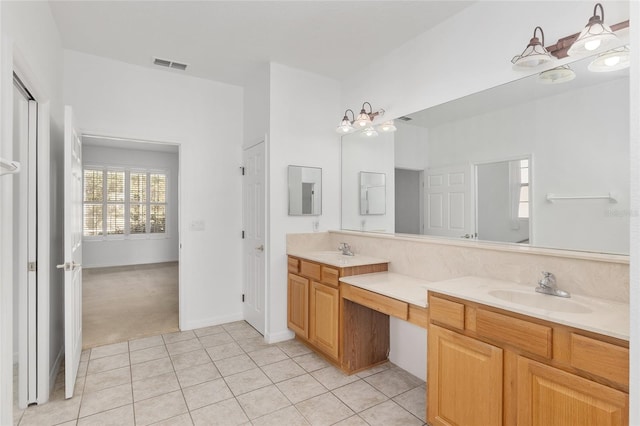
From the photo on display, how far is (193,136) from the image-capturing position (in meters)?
3.81

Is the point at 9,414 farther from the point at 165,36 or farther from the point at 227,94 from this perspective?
the point at 227,94

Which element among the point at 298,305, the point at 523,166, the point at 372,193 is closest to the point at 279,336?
the point at 298,305

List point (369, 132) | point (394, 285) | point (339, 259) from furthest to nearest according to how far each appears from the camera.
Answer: point (369, 132) < point (339, 259) < point (394, 285)

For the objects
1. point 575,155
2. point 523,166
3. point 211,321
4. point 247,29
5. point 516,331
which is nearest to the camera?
point 516,331

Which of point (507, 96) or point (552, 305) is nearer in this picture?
point (552, 305)

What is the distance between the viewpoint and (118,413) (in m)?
2.23

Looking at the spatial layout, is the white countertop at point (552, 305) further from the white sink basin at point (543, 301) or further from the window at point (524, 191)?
the window at point (524, 191)

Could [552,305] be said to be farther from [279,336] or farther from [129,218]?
[129,218]

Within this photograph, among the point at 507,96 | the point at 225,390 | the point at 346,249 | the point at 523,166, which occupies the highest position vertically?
the point at 507,96

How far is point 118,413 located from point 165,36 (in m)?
2.95

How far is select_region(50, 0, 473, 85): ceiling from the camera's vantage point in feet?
8.19

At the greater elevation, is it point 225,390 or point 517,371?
point 517,371

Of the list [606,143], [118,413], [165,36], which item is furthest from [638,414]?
[165,36]

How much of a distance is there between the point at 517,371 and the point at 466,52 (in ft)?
6.96
